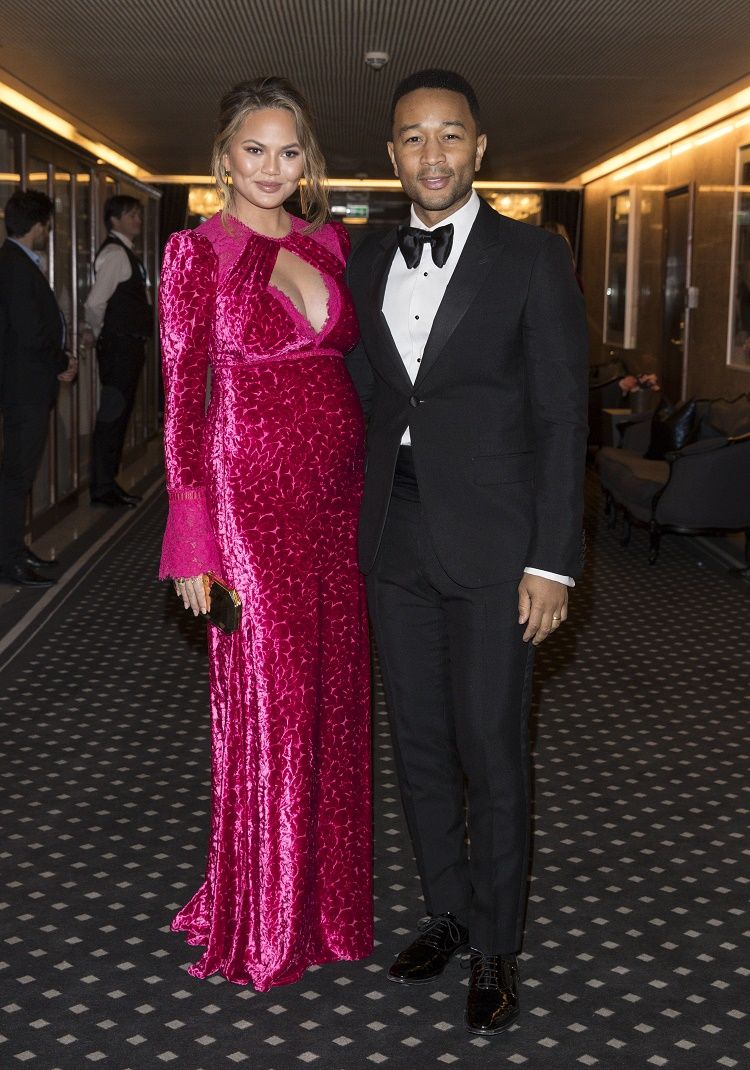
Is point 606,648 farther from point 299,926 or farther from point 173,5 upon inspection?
point 173,5

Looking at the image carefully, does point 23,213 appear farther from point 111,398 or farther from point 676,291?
point 676,291

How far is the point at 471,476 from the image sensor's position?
2.60 meters

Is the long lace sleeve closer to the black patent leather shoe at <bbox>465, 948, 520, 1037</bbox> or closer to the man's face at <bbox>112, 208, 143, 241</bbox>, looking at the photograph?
the black patent leather shoe at <bbox>465, 948, 520, 1037</bbox>

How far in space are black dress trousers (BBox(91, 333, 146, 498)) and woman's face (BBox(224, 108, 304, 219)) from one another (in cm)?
675

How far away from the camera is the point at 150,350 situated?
1491cm

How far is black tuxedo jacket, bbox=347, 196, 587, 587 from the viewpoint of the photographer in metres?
2.53

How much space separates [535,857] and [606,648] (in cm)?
238

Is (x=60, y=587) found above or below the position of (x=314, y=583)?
below

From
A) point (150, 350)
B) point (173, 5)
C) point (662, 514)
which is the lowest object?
point (662, 514)

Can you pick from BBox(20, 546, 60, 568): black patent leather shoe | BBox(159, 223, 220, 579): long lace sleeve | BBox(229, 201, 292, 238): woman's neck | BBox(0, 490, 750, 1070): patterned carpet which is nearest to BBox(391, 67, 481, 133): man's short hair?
BBox(229, 201, 292, 238): woman's neck

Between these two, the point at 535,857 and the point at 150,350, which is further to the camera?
the point at 150,350

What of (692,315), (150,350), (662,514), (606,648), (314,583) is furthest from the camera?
(150,350)

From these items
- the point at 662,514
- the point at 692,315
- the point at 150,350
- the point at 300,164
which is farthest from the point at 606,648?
the point at 150,350

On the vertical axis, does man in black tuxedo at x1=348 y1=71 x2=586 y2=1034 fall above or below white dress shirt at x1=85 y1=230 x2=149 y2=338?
below
